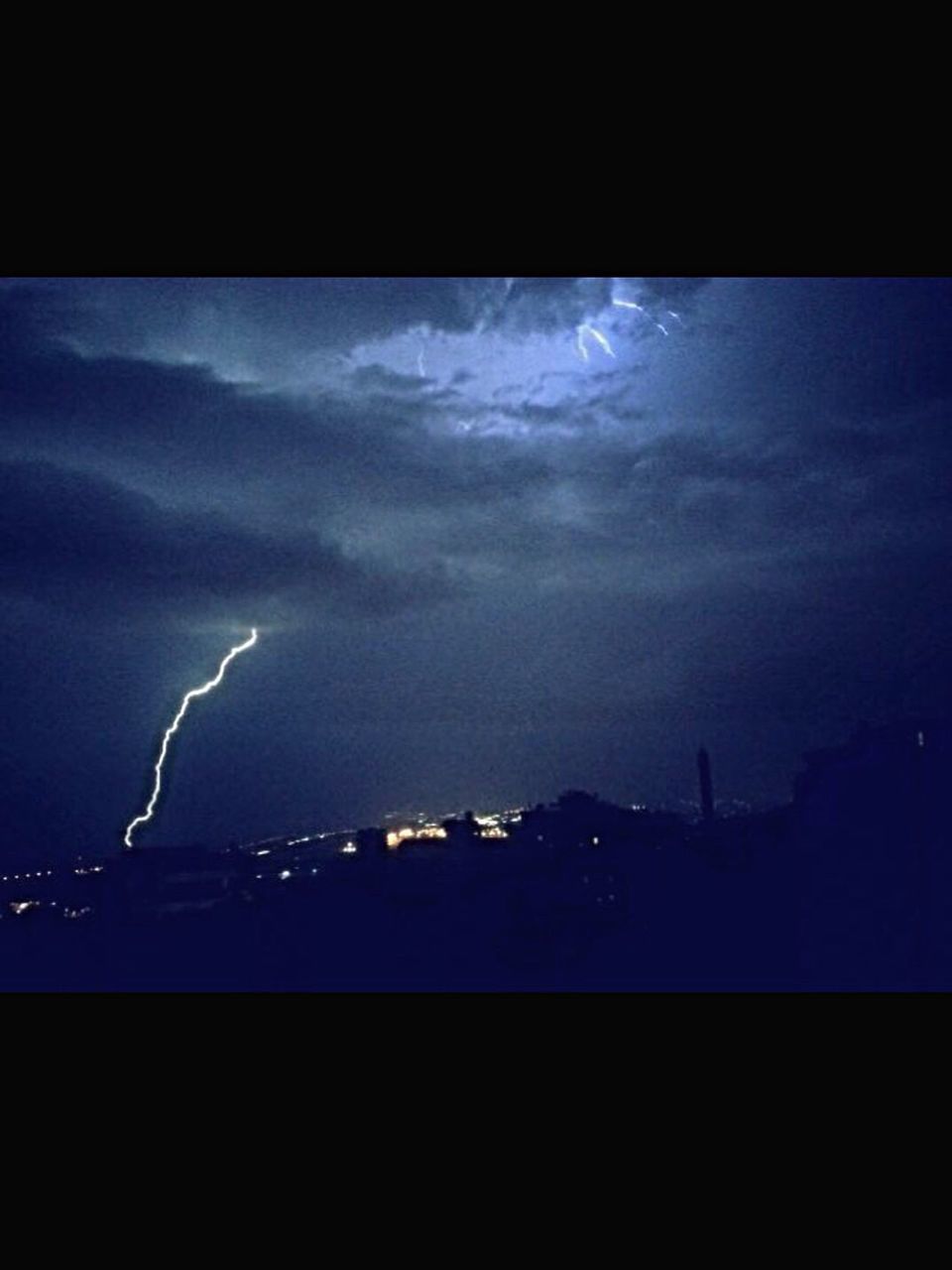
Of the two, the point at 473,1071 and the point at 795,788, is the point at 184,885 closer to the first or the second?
the point at 473,1071

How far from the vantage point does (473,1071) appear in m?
2.05

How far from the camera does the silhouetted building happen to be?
14.0 feet

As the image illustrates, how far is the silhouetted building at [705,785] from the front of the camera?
14.0ft

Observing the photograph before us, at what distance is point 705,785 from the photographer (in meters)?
4.35

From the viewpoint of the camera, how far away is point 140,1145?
2.01m
